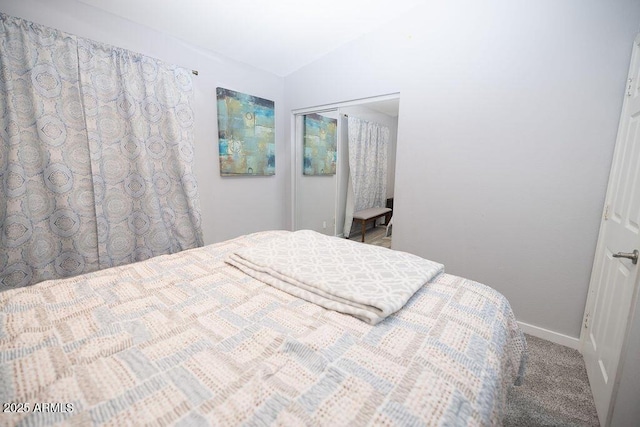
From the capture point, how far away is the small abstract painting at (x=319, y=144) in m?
3.68

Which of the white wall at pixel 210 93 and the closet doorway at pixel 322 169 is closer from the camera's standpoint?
the white wall at pixel 210 93

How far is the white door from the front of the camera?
1238mm

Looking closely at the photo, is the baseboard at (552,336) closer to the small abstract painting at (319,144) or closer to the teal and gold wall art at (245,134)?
the small abstract painting at (319,144)

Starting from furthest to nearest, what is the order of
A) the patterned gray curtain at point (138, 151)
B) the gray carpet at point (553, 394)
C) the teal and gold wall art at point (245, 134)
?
the teal and gold wall art at point (245, 134) → the patterned gray curtain at point (138, 151) → the gray carpet at point (553, 394)

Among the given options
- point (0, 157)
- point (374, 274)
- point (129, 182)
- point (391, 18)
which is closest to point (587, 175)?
point (374, 274)

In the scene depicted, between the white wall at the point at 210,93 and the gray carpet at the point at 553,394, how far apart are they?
2.86 meters

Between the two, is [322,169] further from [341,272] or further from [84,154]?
[341,272]

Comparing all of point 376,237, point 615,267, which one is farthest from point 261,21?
point 376,237

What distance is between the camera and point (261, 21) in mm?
2340

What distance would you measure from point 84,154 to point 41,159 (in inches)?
9.2

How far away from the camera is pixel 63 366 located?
2.36 feet

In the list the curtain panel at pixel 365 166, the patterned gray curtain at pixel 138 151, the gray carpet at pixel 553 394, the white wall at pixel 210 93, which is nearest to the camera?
the gray carpet at pixel 553 394

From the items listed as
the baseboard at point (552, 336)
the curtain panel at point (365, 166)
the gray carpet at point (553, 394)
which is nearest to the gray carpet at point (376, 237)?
the curtain panel at point (365, 166)

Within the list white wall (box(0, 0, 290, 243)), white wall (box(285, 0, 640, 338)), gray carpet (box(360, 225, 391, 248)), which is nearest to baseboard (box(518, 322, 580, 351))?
white wall (box(285, 0, 640, 338))
